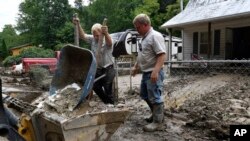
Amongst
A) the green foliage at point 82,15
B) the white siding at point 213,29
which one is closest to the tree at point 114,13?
the green foliage at point 82,15

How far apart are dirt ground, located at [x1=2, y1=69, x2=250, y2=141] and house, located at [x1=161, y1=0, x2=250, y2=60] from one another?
4015 mm

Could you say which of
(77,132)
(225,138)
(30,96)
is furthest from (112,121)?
(30,96)

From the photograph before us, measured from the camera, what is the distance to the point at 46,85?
1123cm

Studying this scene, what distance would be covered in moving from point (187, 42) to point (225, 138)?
48.4 feet

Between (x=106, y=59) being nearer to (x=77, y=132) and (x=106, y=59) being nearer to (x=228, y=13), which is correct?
(x=77, y=132)

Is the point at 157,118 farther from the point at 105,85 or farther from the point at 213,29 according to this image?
the point at 213,29

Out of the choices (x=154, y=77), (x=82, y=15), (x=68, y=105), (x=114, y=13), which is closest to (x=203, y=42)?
(x=154, y=77)

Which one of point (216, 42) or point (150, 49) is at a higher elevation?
point (150, 49)

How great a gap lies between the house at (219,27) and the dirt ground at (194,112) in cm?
402

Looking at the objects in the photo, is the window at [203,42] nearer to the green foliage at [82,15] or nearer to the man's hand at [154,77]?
the man's hand at [154,77]

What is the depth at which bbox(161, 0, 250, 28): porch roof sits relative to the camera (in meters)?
14.0

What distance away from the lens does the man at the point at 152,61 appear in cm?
518

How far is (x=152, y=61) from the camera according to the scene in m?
5.32

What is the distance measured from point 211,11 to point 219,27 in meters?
1.27
